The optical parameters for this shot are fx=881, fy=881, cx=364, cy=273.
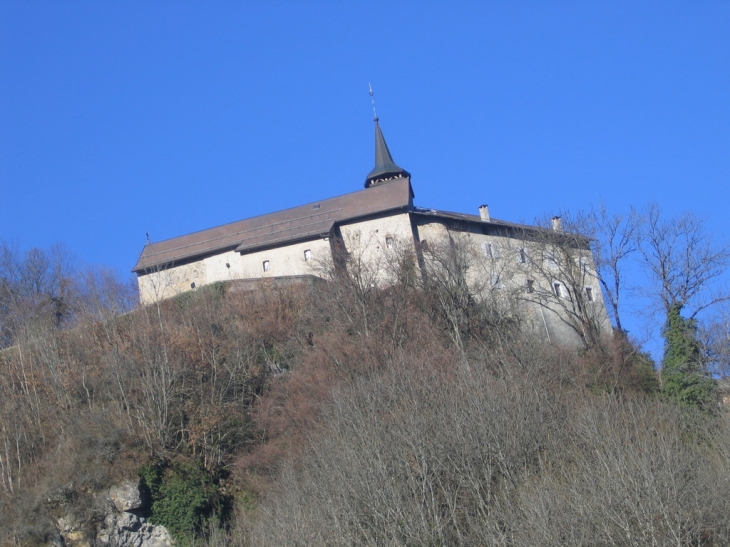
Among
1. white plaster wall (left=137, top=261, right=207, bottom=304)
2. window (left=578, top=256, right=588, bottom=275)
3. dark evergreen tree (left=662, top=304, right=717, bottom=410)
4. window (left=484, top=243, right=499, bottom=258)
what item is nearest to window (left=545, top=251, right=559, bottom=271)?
window (left=578, top=256, right=588, bottom=275)

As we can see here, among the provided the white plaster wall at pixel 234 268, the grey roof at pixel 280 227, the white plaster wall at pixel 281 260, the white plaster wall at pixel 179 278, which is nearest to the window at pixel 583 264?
the grey roof at pixel 280 227

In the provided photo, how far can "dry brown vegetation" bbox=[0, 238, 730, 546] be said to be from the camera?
1955cm

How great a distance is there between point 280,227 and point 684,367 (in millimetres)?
26021

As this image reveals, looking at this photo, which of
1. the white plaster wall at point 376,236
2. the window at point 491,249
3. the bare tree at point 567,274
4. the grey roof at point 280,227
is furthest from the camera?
the grey roof at point 280,227

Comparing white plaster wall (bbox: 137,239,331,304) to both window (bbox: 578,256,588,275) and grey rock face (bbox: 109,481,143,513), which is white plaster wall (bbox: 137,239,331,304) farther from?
grey rock face (bbox: 109,481,143,513)

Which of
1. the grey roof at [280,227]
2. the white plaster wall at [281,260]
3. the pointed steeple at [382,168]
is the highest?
the pointed steeple at [382,168]

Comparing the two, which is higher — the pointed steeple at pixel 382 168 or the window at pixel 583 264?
the pointed steeple at pixel 382 168

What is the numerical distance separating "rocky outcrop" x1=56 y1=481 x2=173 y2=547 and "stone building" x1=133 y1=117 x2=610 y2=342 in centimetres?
1451

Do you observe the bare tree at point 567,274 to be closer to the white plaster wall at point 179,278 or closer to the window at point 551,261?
the window at point 551,261

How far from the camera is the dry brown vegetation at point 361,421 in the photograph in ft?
64.1

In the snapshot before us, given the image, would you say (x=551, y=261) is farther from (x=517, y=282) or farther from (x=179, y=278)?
(x=179, y=278)

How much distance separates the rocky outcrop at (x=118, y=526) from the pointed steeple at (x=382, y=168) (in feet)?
126

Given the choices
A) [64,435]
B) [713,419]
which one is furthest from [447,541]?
→ [64,435]

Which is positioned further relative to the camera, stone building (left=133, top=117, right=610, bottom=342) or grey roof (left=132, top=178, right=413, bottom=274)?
grey roof (left=132, top=178, right=413, bottom=274)
